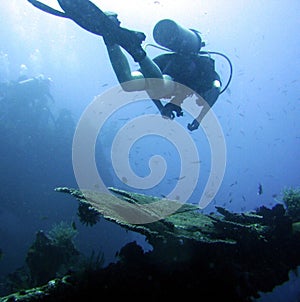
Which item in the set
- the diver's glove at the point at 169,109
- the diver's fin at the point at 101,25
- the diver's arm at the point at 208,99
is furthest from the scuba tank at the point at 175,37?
the diver's fin at the point at 101,25

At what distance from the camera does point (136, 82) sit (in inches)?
201

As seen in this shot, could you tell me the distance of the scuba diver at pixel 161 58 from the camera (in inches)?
161

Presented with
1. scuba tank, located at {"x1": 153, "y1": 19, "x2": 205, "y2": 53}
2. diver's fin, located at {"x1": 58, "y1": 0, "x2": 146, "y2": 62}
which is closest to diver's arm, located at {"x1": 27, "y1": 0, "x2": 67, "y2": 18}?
diver's fin, located at {"x1": 58, "y1": 0, "x2": 146, "y2": 62}

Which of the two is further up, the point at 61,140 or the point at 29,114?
the point at 29,114

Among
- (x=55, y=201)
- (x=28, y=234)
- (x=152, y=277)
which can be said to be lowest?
(x=152, y=277)

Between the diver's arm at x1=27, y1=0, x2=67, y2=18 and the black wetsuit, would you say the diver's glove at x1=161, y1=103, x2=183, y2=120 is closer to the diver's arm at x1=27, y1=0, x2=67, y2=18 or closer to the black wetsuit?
the black wetsuit

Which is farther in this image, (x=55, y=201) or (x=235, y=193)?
(x=235, y=193)

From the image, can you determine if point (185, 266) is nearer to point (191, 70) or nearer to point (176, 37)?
point (191, 70)

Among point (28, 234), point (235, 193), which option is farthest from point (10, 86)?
point (235, 193)

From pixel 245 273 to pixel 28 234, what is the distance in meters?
18.5

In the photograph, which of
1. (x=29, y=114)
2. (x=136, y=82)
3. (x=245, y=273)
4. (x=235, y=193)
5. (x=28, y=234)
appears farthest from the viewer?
(x=235, y=193)

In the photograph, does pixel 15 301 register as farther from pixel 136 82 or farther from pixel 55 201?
pixel 55 201

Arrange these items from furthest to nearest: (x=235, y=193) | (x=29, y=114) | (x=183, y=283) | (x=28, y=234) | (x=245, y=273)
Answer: (x=235, y=193) → (x=29, y=114) → (x=28, y=234) → (x=245, y=273) → (x=183, y=283)

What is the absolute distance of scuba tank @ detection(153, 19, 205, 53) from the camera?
5.88 metres
